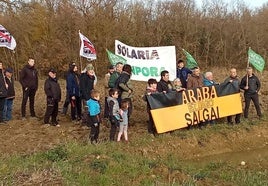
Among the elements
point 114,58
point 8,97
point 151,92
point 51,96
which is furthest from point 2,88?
point 151,92

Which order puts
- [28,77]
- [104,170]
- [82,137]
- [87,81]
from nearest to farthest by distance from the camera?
1. [104,170]
2. [82,137]
3. [87,81]
4. [28,77]

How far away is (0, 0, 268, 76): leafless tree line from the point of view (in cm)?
2803

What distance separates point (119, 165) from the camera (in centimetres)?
809

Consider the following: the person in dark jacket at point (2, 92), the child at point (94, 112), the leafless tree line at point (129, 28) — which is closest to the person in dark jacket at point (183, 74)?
the child at point (94, 112)

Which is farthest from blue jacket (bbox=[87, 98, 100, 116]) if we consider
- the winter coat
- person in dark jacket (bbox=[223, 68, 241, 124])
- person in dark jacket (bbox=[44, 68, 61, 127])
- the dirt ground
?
person in dark jacket (bbox=[223, 68, 241, 124])

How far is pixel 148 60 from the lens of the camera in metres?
15.0

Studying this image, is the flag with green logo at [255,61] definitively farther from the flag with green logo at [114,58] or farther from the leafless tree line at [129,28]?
the leafless tree line at [129,28]

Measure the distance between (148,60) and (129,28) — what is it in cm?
1569

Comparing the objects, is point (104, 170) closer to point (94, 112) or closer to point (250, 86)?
point (94, 112)

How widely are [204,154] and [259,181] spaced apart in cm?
385

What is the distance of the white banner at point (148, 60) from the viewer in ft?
48.3

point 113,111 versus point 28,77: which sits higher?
point 28,77

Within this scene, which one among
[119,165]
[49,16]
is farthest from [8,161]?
[49,16]

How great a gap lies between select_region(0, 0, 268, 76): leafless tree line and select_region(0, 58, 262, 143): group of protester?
558 inches
